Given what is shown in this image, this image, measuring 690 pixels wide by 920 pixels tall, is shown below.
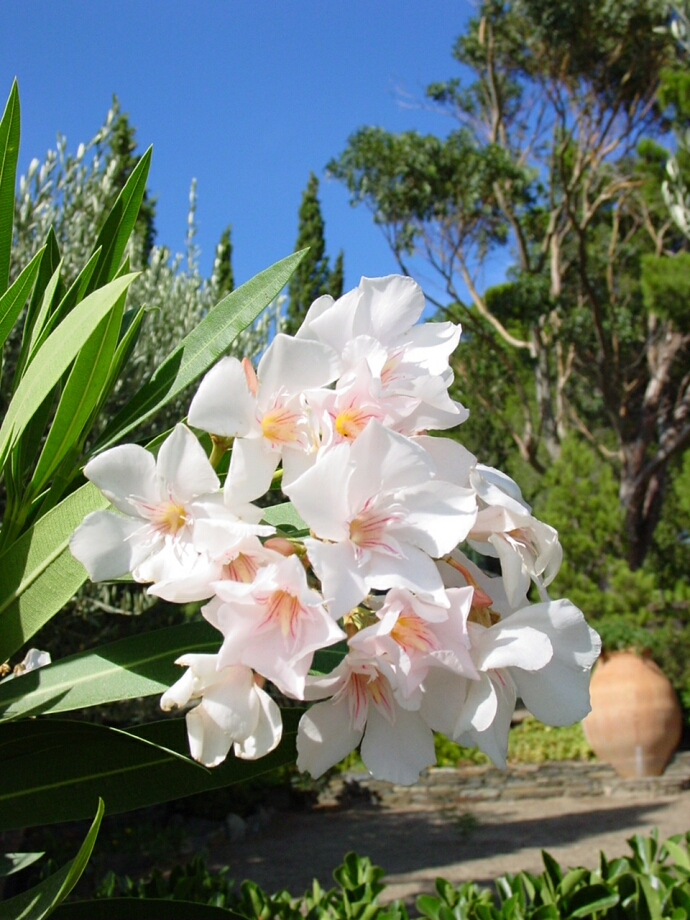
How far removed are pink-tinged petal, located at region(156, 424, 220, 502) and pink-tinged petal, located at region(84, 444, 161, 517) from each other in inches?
0.8

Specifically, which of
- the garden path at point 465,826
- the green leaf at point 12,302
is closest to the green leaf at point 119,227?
the green leaf at point 12,302

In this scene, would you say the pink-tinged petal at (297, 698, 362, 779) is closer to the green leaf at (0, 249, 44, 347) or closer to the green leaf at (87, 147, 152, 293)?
the green leaf at (0, 249, 44, 347)

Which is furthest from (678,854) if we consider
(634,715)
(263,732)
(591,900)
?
(634,715)

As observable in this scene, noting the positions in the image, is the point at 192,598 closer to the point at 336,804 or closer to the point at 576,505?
the point at 336,804

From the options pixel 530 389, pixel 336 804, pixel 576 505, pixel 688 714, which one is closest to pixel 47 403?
pixel 336 804

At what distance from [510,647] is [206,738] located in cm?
22

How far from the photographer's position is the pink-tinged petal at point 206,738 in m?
0.55

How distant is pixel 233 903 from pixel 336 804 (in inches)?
284

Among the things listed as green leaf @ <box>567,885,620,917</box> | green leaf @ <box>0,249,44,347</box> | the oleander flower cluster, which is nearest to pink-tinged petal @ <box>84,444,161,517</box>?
the oleander flower cluster

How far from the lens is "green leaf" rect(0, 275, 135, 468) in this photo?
68cm

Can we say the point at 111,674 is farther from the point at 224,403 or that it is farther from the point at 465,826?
the point at 465,826

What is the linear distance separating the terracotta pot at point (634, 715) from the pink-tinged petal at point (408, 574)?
9.46m

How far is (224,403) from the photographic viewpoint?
1.88ft

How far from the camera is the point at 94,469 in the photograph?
22.5 inches
